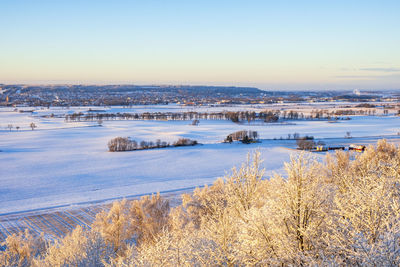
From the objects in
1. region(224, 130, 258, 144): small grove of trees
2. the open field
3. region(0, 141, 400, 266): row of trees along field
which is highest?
region(0, 141, 400, 266): row of trees along field

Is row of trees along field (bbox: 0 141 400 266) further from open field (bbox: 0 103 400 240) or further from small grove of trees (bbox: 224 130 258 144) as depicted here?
small grove of trees (bbox: 224 130 258 144)

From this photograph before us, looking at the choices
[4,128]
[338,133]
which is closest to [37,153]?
[4,128]

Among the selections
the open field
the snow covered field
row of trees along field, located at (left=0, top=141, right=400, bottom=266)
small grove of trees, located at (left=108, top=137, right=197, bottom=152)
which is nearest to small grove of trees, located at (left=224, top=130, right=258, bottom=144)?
the open field

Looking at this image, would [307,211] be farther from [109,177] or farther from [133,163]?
[133,163]

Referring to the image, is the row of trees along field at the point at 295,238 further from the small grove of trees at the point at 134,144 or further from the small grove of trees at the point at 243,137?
the small grove of trees at the point at 243,137

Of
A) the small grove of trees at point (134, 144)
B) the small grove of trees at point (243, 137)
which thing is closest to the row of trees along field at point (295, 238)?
the small grove of trees at point (134, 144)

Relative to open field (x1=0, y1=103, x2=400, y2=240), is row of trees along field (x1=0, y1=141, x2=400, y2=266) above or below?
above
